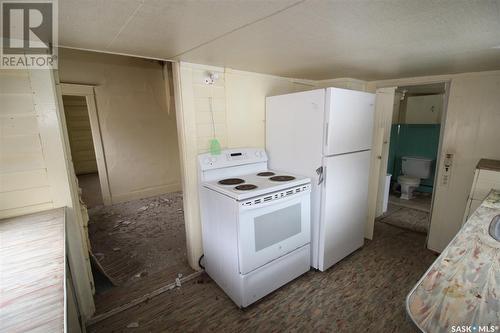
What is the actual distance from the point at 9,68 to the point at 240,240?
179 cm

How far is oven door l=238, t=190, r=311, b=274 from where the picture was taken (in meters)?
1.72

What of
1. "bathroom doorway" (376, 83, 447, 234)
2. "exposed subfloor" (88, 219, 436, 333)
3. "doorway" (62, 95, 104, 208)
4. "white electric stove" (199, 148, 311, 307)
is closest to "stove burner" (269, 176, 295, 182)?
"white electric stove" (199, 148, 311, 307)

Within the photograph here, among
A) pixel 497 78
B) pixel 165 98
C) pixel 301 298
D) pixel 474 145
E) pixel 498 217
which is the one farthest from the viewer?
pixel 165 98

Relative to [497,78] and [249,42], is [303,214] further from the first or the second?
[497,78]

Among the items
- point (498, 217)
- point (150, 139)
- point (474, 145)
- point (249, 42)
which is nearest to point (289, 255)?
point (498, 217)

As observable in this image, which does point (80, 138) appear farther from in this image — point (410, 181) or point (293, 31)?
point (410, 181)

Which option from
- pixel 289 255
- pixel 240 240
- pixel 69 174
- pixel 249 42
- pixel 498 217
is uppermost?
pixel 249 42

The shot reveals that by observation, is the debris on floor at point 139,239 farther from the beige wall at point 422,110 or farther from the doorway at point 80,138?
the beige wall at point 422,110

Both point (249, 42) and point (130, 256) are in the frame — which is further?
point (130, 256)

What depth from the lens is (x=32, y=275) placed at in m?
0.85

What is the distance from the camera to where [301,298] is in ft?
6.40

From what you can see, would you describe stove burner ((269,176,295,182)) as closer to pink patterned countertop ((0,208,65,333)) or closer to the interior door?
the interior door

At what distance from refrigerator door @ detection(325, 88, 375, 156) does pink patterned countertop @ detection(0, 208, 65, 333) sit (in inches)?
75.6

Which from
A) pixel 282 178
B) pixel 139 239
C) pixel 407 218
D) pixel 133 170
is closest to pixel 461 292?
pixel 282 178
